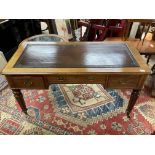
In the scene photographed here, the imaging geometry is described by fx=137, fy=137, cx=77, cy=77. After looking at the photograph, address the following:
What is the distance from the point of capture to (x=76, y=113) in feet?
6.01

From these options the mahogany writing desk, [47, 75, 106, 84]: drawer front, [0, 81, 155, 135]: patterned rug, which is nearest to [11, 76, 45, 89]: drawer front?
the mahogany writing desk

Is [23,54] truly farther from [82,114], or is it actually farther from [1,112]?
[82,114]

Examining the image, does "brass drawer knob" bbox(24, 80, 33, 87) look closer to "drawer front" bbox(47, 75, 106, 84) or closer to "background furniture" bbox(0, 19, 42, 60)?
"drawer front" bbox(47, 75, 106, 84)

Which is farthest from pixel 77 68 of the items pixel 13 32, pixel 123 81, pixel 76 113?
pixel 13 32

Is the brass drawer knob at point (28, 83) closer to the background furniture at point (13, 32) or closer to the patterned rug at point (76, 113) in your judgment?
the patterned rug at point (76, 113)

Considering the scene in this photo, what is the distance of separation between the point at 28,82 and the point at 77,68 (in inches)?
19.7

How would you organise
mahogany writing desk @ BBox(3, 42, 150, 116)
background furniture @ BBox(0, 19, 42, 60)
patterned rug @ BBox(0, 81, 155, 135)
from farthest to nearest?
1. background furniture @ BBox(0, 19, 42, 60)
2. patterned rug @ BBox(0, 81, 155, 135)
3. mahogany writing desk @ BBox(3, 42, 150, 116)

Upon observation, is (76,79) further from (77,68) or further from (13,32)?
(13,32)

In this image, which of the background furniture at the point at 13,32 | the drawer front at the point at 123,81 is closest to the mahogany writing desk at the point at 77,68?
the drawer front at the point at 123,81

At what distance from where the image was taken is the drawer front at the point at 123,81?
1.29 meters

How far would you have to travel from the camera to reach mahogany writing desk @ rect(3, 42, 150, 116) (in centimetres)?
125

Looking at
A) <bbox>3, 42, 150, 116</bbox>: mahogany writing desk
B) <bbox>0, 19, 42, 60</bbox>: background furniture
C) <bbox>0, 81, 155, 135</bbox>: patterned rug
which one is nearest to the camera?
<bbox>3, 42, 150, 116</bbox>: mahogany writing desk

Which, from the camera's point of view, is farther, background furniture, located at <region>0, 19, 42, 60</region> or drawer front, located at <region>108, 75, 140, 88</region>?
background furniture, located at <region>0, 19, 42, 60</region>

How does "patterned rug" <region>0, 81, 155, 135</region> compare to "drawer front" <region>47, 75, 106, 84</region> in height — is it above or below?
below
